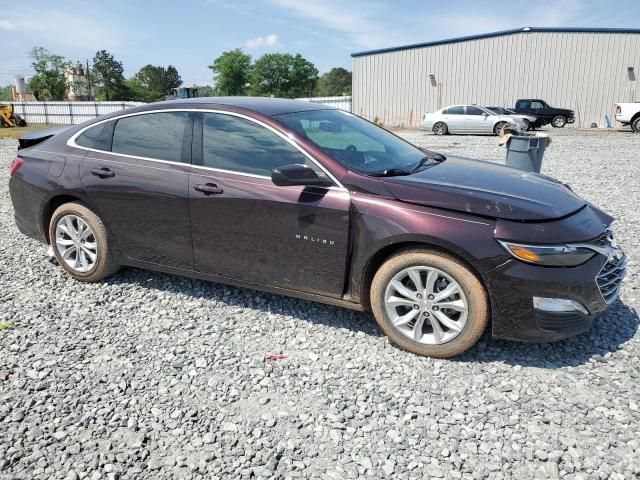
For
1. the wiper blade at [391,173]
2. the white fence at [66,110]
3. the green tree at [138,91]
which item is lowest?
the wiper blade at [391,173]

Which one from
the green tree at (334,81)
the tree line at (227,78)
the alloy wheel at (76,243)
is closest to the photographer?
the alloy wheel at (76,243)

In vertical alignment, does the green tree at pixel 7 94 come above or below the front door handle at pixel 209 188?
above

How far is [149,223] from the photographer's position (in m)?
4.14

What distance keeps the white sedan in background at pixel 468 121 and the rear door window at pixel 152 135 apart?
21287mm

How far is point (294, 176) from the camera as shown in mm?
3363

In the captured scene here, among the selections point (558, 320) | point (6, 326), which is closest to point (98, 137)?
point (6, 326)

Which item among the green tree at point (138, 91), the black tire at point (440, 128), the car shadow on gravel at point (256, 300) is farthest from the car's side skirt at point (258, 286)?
the green tree at point (138, 91)

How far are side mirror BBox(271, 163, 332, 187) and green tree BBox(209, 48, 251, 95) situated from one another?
104909 millimetres

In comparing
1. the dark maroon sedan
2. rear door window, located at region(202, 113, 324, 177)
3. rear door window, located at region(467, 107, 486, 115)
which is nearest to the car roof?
the dark maroon sedan

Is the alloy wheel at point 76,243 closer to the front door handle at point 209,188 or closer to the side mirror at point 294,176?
the front door handle at point 209,188

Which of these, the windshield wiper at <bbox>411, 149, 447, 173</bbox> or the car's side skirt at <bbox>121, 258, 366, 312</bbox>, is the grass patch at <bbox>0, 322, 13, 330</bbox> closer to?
the car's side skirt at <bbox>121, 258, 366, 312</bbox>

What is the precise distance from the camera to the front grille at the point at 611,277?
321 centimetres

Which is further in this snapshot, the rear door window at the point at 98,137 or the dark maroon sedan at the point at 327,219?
the rear door window at the point at 98,137

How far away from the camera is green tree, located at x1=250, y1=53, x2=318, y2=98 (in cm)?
10588
